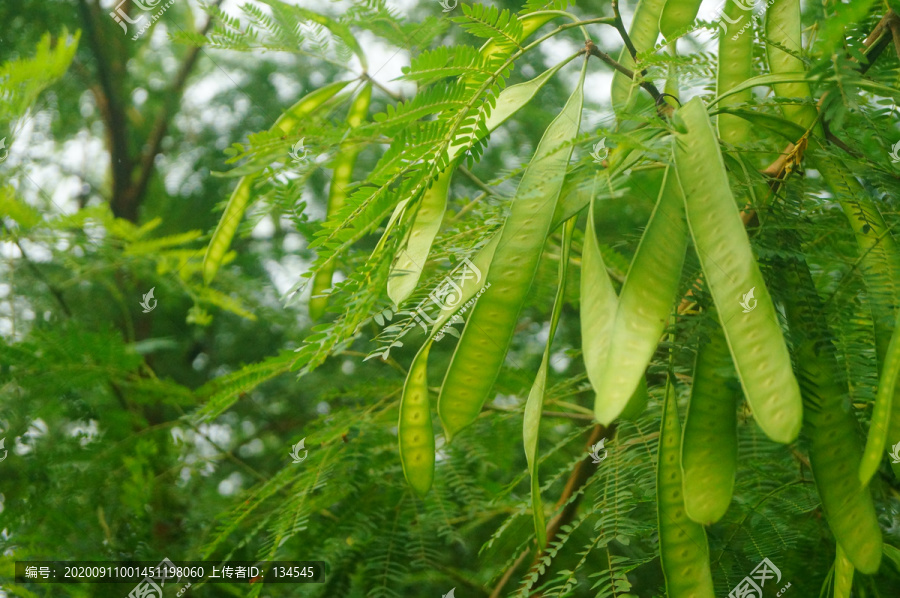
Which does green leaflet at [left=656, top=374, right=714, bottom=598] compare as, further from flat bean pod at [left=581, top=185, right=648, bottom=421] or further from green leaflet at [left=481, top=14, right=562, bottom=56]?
green leaflet at [left=481, top=14, right=562, bottom=56]

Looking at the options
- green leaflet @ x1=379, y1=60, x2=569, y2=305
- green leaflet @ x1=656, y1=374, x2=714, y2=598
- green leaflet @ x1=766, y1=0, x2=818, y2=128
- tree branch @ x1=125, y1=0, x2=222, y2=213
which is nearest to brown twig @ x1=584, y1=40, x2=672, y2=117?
green leaflet @ x1=379, y1=60, x2=569, y2=305

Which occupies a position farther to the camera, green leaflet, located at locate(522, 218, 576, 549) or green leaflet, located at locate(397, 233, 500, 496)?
green leaflet, located at locate(397, 233, 500, 496)

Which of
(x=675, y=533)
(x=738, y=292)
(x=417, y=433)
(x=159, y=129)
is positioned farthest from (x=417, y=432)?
(x=159, y=129)

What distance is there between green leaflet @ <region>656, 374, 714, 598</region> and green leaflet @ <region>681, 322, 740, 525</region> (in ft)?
0.17

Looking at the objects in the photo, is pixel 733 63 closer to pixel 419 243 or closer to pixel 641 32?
pixel 641 32

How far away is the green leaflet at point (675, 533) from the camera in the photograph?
2.43 feet

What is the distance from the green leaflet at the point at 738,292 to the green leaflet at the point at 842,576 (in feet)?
1.13

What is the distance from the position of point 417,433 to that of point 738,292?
427 millimetres

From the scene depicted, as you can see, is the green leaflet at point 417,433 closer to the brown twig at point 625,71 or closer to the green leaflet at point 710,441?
the green leaflet at point 710,441

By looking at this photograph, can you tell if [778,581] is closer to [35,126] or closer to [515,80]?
[515,80]

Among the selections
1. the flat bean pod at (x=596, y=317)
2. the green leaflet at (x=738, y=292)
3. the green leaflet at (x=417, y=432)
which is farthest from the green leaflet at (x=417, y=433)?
the green leaflet at (x=738, y=292)

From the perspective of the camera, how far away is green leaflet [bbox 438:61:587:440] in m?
0.73

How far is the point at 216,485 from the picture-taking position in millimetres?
2109

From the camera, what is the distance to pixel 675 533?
29.4 inches
